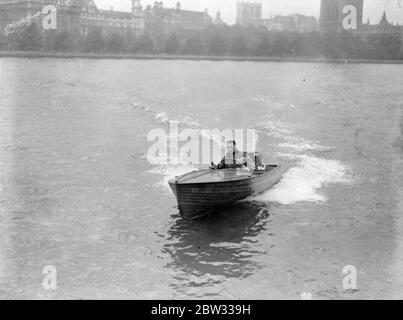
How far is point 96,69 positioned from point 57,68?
825cm

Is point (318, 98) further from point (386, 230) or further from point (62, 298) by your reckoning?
point (62, 298)

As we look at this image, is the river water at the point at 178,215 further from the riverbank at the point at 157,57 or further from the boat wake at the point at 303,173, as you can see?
the riverbank at the point at 157,57

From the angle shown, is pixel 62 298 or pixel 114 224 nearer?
pixel 62 298

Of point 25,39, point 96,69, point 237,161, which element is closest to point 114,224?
point 237,161

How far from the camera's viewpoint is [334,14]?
604 ft

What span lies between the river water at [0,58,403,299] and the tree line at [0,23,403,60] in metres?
88.4

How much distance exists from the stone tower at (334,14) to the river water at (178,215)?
11974 cm

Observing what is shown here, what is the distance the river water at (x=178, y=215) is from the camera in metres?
20.1

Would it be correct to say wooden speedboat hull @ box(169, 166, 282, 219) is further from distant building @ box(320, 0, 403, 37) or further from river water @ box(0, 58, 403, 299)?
distant building @ box(320, 0, 403, 37)

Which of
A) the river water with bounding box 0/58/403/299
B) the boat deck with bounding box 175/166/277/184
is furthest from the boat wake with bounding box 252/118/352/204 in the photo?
the boat deck with bounding box 175/166/277/184

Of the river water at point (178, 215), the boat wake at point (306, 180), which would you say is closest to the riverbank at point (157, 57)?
the river water at point (178, 215)

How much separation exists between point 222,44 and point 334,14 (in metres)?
44.5

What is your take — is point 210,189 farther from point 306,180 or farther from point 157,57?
point 157,57

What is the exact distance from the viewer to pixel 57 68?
11644cm
